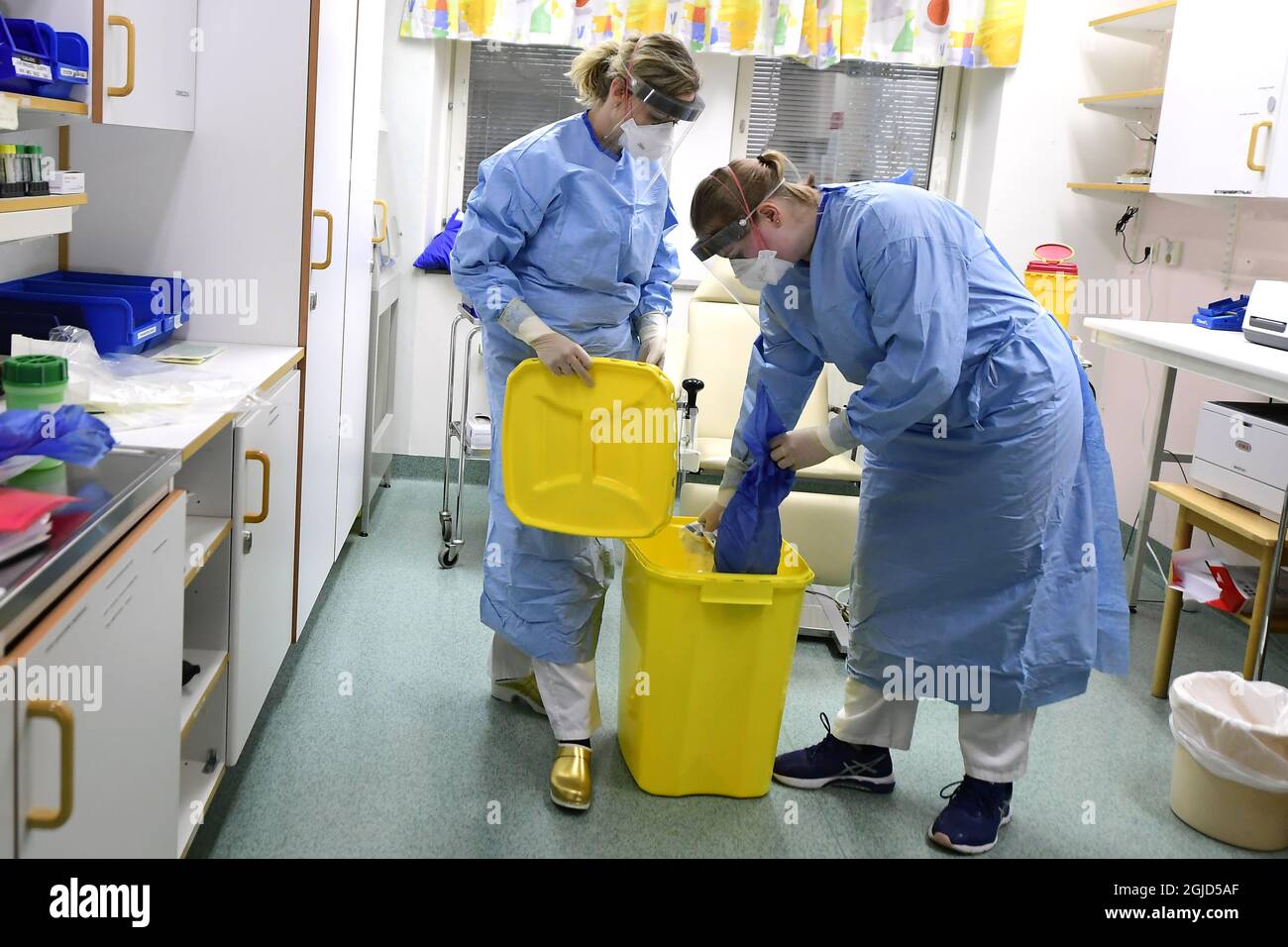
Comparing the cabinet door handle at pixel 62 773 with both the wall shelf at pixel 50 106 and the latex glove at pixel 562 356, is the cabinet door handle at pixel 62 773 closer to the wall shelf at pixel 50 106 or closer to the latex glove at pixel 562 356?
the wall shelf at pixel 50 106

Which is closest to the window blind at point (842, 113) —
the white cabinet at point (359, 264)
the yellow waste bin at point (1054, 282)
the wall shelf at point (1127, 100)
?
the wall shelf at point (1127, 100)

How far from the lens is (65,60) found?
5.69ft

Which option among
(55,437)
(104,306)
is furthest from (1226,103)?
(55,437)

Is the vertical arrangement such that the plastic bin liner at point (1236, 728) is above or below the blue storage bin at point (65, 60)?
below

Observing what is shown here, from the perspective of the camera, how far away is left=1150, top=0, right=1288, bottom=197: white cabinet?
3.12 meters

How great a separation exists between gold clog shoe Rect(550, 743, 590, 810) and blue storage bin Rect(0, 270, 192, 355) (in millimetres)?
1096

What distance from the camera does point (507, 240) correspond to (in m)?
2.19

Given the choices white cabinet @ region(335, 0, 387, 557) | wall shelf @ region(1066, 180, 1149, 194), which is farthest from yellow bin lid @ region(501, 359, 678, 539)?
wall shelf @ region(1066, 180, 1149, 194)

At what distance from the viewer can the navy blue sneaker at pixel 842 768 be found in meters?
2.42

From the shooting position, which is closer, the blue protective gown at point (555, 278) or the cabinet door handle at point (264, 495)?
the cabinet door handle at point (264, 495)

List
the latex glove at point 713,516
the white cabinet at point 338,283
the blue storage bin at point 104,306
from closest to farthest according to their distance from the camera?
the blue storage bin at point 104,306
the latex glove at point 713,516
the white cabinet at point 338,283

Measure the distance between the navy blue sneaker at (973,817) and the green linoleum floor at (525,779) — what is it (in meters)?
0.04

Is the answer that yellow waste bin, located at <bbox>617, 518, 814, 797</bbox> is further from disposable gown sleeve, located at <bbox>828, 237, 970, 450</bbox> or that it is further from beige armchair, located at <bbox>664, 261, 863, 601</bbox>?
beige armchair, located at <bbox>664, 261, 863, 601</bbox>

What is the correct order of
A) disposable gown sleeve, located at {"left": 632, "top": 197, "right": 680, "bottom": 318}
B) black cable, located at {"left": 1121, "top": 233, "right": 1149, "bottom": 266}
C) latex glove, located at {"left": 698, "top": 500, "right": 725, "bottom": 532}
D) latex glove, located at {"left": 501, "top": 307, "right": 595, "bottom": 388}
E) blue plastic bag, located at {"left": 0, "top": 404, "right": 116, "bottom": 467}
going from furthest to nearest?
black cable, located at {"left": 1121, "top": 233, "right": 1149, "bottom": 266} < disposable gown sleeve, located at {"left": 632, "top": 197, "right": 680, "bottom": 318} < latex glove, located at {"left": 698, "top": 500, "right": 725, "bottom": 532} < latex glove, located at {"left": 501, "top": 307, "right": 595, "bottom": 388} < blue plastic bag, located at {"left": 0, "top": 404, "right": 116, "bottom": 467}
